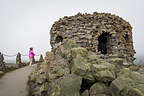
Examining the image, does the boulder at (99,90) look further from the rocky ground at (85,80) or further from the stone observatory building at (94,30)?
the stone observatory building at (94,30)

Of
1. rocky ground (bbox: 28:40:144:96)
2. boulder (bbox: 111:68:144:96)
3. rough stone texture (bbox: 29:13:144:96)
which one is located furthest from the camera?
rough stone texture (bbox: 29:13:144:96)

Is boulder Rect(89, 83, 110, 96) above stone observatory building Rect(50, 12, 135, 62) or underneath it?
underneath

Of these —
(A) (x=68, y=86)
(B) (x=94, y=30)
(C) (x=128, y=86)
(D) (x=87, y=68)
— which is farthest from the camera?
(B) (x=94, y=30)

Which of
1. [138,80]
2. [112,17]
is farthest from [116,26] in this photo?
[138,80]

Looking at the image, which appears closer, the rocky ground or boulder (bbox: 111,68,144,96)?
boulder (bbox: 111,68,144,96)

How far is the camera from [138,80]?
4.91 metres

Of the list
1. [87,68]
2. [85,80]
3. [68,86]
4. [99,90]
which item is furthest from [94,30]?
[68,86]

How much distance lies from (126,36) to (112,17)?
131 inches

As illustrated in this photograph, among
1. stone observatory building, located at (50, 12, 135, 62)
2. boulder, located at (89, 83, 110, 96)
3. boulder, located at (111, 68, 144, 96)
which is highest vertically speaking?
stone observatory building, located at (50, 12, 135, 62)

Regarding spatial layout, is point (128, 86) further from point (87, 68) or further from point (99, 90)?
point (87, 68)

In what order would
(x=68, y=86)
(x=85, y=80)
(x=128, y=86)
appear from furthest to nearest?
(x=85, y=80) < (x=68, y=86) < (x=128, y=86)

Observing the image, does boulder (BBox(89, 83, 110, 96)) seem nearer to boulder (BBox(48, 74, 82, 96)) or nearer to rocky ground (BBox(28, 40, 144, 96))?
rocky ground (BBox(28, 40, 144, 96))

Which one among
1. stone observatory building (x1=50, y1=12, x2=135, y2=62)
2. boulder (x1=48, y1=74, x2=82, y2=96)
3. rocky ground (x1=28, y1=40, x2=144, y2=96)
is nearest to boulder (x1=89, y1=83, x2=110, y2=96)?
rocky ground (x1=28, y1=40, x2=144, y2=96)

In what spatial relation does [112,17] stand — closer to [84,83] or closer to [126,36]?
[126,36]
